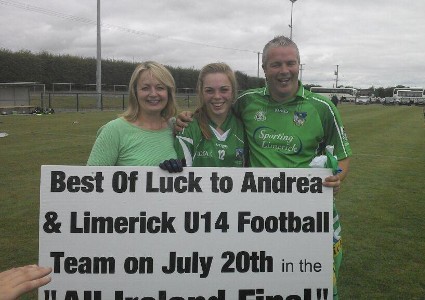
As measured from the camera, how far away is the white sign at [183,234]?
3141 mm

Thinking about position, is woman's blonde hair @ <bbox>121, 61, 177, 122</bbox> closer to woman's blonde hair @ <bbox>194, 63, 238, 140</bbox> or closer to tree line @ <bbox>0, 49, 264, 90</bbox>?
woman's blonde hair @ <bbox>194, 63, 238, 140</bbox>

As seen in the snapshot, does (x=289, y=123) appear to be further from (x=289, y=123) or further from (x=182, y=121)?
(x=182, y=121)

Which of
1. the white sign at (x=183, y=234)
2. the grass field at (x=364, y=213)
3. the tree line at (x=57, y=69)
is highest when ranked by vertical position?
the tree line at (x=57, y=69)

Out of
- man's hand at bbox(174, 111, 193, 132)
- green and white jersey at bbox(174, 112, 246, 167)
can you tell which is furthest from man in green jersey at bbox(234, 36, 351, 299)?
man's hand at bbox(174, 111, 193, 132)

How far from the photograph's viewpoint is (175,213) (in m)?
3.22

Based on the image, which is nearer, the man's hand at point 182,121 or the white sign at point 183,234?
the white sign at point 183,234

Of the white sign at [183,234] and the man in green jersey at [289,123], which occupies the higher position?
the man in green jersey at [289,123]

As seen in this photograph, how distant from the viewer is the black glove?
3.19 m

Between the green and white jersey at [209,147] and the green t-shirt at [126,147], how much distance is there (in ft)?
0.36

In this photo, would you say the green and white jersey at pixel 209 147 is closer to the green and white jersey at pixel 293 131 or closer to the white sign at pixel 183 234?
the green and white jersey at pixel 293 131

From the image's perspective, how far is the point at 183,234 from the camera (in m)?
3.20

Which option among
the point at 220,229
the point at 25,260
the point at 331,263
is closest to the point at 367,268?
the point at 331,263

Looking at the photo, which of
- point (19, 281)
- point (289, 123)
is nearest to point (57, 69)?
point (289, 123)

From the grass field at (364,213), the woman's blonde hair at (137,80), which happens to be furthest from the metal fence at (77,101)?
the woman's blonde hair at (137,80)
